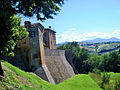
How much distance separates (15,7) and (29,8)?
33.1 inches

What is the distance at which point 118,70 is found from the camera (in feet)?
152

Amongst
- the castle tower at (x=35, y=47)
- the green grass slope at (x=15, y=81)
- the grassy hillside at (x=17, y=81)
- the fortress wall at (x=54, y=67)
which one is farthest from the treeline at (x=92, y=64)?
the green grass slope at (x=15, y=81)

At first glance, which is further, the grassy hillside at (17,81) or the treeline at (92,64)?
the treeline at (92,64)

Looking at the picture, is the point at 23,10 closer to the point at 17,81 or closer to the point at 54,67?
the point at 17,81

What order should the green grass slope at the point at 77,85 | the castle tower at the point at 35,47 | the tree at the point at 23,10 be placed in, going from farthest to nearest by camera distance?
1. the green grass slope at the point at 77,85
2. the castle tower at the point at 35,47
3. the tree at the point at 23,10

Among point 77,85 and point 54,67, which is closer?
point 77,85

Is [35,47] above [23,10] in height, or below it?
below

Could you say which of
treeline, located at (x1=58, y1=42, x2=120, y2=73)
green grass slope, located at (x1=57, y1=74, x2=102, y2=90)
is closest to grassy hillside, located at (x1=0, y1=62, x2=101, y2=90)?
green grass slope, located at (x1=57, y1=74, x2=102, y2=90)

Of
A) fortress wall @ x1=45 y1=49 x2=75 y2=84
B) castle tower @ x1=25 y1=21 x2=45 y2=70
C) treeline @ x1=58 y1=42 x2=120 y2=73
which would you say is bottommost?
treeline @ x1=58 y1=42 x2=120 y2=73

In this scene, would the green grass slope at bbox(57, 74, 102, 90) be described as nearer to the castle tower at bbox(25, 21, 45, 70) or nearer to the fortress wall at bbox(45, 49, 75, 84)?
the fortress wall at bbox(45, 49, 75, 84)

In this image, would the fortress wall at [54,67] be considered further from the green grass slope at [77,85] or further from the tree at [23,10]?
the tree at [23,10]

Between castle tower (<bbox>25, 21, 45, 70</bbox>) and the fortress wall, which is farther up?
castle tower (<bbox>25, 21, 45, 70</bbox>)

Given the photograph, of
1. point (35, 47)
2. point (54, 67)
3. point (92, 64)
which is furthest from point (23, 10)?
point (92, 64)

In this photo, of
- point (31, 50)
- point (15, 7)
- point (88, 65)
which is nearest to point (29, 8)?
point (15, 7)
